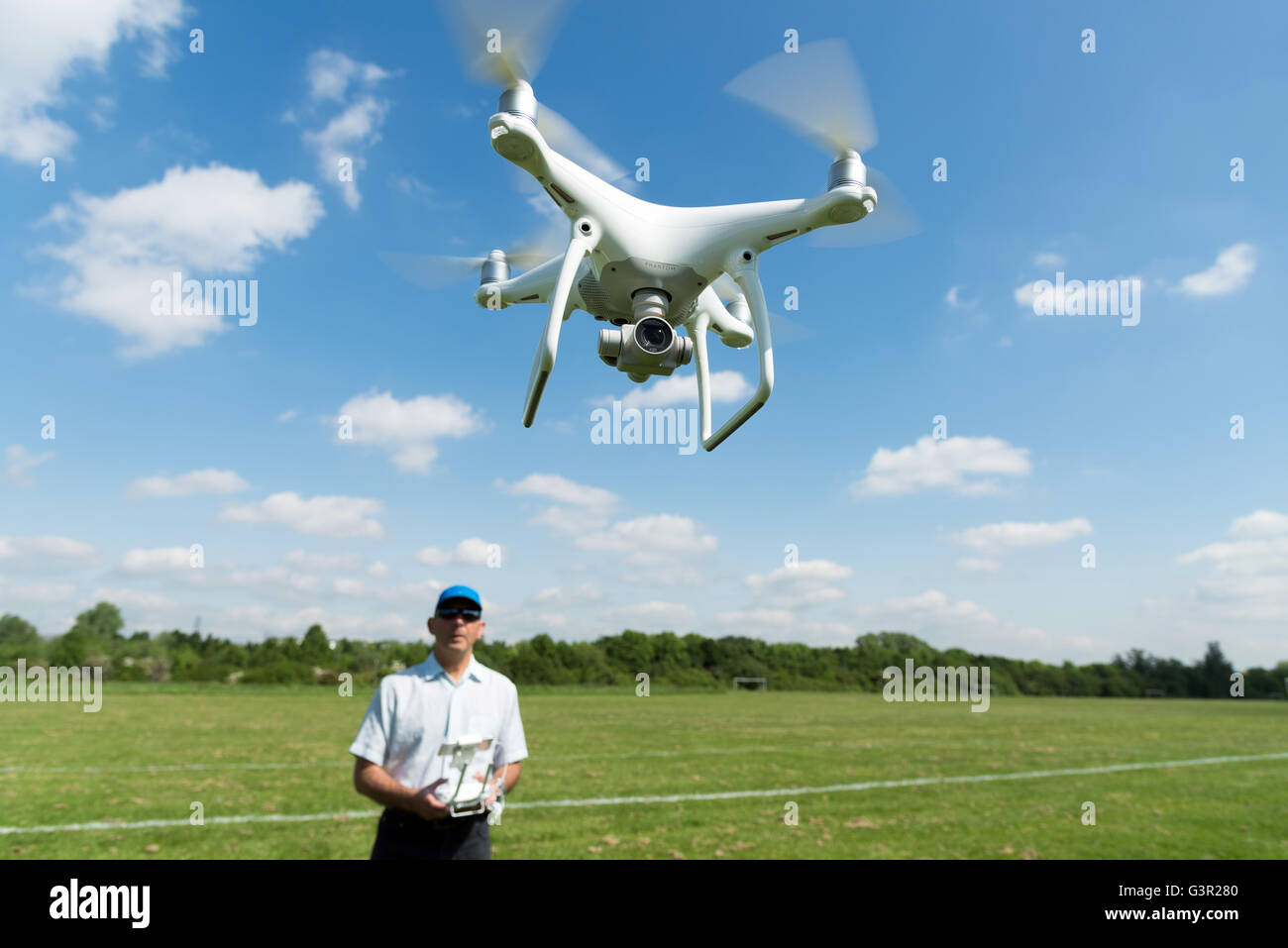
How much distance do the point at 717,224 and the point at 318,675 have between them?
53582mm

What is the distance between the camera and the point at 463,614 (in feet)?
12.5

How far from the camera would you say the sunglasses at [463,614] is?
12.4ft

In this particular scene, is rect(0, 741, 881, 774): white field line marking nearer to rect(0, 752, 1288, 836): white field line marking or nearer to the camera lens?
rect(0, 752, 1288, 836): white field line marking

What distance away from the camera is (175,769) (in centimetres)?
1302

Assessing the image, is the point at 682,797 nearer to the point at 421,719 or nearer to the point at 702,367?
the point at 421,719

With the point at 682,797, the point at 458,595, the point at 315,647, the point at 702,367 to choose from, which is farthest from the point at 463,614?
the point at 315,647

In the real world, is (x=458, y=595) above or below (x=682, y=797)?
above

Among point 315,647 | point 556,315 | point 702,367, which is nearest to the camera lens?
point 556,315

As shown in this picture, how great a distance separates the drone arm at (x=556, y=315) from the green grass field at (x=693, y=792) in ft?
23.4

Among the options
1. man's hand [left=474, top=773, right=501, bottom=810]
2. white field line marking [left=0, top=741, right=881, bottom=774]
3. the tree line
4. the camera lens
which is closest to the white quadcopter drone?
the camera lens

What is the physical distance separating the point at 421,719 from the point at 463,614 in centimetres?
51

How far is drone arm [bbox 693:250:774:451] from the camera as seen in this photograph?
6.43 ft

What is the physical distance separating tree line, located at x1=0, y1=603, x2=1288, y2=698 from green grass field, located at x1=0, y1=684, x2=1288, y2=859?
71.1ft
